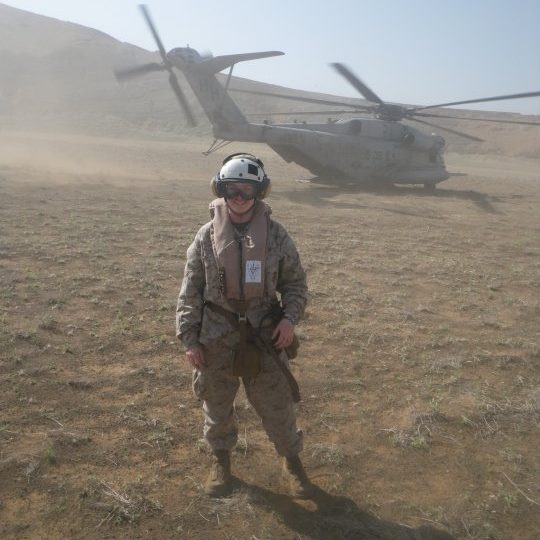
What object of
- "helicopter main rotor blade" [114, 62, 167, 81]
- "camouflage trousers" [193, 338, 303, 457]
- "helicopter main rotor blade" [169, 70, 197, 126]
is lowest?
"camouflage trousers" [193, 338, 303, 457]

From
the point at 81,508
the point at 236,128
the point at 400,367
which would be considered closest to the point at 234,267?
the point at 81,508

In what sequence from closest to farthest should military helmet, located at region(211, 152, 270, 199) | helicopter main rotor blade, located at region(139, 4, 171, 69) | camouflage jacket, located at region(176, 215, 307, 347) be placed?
military helmet, located at region(211, 152, 270, 199)
camouflage jacket, located at region(176, 215, 307, 347)
helicopter main rotor blade, located at region(139, 4, 171, 69)

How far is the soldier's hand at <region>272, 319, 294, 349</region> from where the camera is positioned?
2975 mm

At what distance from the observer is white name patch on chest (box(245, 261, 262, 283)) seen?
2844 millimetres

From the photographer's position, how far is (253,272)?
2.85 m

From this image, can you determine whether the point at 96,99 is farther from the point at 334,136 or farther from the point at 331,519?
the point at 331,519

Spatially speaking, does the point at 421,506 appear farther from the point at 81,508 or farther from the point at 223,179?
the point at 223,179

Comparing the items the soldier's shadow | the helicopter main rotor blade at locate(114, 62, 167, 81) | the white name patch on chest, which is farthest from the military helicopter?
the soldier's shadow

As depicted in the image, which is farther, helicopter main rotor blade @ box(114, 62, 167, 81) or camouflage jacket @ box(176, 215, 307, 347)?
helicopter main rotor blade @ box(114, 62, 167, 81)

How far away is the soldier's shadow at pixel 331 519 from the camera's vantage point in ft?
9.89

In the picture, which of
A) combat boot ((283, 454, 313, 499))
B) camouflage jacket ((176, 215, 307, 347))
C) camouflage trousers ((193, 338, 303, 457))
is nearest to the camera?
camouflage jacket ((176, 215, 307, 347))

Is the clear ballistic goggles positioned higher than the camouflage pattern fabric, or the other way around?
the clear ballistic goggles

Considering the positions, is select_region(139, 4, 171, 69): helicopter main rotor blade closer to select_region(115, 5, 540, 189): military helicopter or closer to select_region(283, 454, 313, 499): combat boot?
select_region(115, 5, 540, 189): military helicopter

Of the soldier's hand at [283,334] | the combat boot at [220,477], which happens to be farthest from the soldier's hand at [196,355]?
the combat boot at [220,477]
